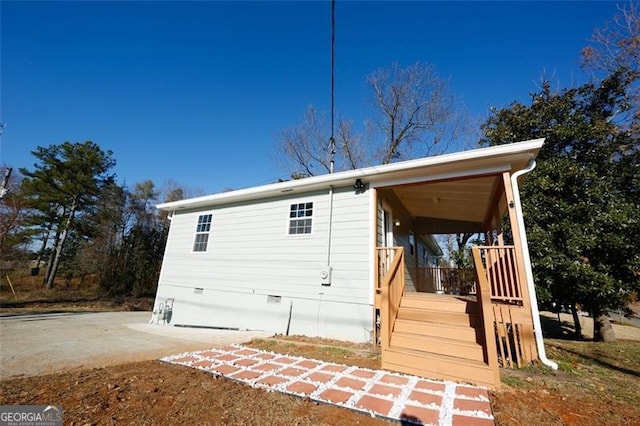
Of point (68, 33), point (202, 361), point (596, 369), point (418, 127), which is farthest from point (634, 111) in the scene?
point (68, 33)

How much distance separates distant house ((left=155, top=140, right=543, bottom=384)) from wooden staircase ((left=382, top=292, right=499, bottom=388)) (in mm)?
16

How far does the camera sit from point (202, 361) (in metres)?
4.16

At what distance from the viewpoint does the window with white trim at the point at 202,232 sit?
8.75m

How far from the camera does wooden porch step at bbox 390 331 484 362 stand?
12.4 ft

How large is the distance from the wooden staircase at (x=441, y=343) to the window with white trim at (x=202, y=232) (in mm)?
6604

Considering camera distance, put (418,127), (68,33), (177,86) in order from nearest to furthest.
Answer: (68,33) < (177,86) < (418,127)

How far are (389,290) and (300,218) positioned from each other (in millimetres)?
3332

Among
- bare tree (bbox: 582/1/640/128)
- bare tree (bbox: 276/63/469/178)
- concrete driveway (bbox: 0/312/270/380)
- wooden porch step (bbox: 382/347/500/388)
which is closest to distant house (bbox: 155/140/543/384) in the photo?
wooden porch step (bbox: 382/347/500/388)

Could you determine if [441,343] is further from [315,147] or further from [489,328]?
[315,147]

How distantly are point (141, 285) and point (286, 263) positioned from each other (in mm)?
14241

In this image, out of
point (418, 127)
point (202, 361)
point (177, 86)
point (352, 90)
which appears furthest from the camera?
point (418, 127)

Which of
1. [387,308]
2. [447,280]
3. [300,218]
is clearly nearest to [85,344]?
[300,218]

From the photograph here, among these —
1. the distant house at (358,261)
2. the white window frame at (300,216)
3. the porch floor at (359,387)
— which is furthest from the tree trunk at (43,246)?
the porch floor at (359,387)

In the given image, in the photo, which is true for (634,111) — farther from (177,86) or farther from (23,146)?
(23,146)
